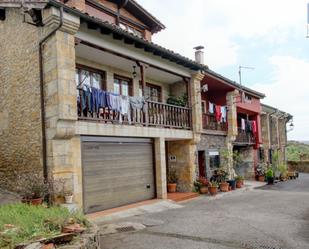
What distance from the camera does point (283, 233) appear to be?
8703 mm

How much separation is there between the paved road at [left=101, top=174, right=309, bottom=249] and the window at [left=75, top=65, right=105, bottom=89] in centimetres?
553

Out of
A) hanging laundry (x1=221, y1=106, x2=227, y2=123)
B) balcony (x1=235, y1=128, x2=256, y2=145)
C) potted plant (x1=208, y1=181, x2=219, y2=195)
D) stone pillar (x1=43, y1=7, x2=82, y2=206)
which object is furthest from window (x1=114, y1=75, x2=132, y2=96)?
balcony (x1=235, y1=128, x2=256, y2=145)

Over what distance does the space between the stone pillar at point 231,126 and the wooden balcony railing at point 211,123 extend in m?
0.41

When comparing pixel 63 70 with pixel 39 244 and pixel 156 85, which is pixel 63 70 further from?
pixel 156 85

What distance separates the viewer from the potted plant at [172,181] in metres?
16.3

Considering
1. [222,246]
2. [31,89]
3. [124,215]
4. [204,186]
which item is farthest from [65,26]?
[204,186]

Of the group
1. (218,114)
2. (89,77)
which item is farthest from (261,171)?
(89,77)

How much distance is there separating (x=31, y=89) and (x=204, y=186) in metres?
9.24

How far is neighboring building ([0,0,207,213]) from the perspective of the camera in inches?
402

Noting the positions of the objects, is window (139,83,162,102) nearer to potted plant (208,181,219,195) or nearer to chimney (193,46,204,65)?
chimney (193,46,204,65)

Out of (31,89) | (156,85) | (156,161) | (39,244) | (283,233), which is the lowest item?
(283,233)

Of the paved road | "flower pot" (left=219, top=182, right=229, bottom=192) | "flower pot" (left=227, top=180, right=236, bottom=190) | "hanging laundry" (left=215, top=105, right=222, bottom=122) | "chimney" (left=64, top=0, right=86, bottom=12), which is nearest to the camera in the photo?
the paved road

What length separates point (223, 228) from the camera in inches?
366

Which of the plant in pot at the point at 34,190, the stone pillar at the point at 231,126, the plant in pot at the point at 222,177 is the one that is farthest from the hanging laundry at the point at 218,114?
the plant in pot at the point at 34,190
